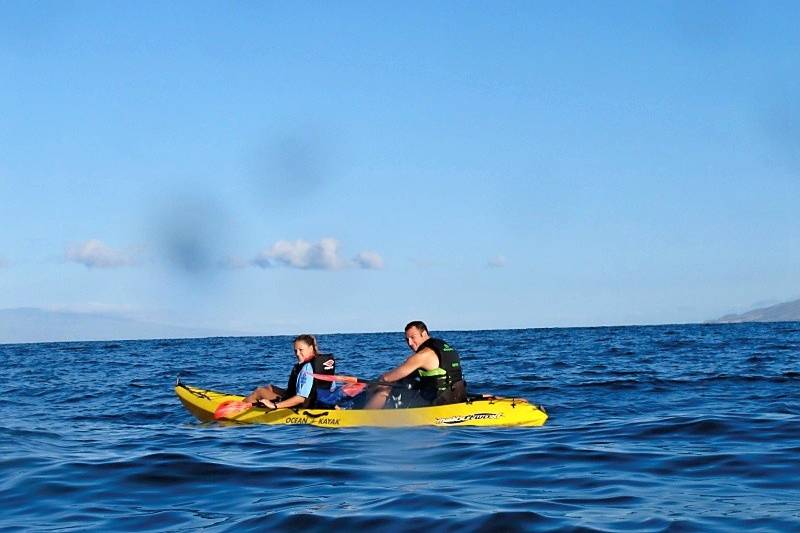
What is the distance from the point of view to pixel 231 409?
51.1ft

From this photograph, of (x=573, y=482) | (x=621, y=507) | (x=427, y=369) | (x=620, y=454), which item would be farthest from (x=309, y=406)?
(x=621, y=507)

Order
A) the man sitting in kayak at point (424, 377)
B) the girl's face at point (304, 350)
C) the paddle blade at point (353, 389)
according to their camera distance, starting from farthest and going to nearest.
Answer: the paddle blade at point (353, 389)
the girl's face at point (304, 350)
the man sitting in kayak at point (424, 377)

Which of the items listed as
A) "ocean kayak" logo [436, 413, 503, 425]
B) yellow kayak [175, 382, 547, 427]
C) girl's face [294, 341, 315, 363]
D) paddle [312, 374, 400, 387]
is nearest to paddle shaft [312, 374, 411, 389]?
paddle [312, 374, 400, 387]

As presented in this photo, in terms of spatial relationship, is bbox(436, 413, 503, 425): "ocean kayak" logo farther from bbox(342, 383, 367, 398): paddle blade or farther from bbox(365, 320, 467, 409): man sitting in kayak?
bbox(342, 383, 367, 398): paddle blade

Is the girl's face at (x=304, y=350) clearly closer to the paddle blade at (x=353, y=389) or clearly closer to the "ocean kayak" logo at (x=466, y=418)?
the paddle blade at (x=353, y=389)

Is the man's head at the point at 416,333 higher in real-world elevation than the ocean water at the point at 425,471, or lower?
higher

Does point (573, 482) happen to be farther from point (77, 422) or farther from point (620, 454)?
point (77, 422)

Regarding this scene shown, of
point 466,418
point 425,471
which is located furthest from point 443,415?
point 425,471

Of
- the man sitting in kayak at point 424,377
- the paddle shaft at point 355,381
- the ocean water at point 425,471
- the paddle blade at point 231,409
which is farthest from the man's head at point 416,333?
the paddle blade at point 231,409

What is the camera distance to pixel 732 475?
8.90m

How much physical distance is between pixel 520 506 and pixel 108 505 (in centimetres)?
354

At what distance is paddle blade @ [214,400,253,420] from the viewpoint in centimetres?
1548

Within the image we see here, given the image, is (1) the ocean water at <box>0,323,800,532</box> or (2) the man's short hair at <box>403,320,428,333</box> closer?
(1) the ocean water at <box>0,323,800,532</box>

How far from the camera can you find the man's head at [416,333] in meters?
14.0
